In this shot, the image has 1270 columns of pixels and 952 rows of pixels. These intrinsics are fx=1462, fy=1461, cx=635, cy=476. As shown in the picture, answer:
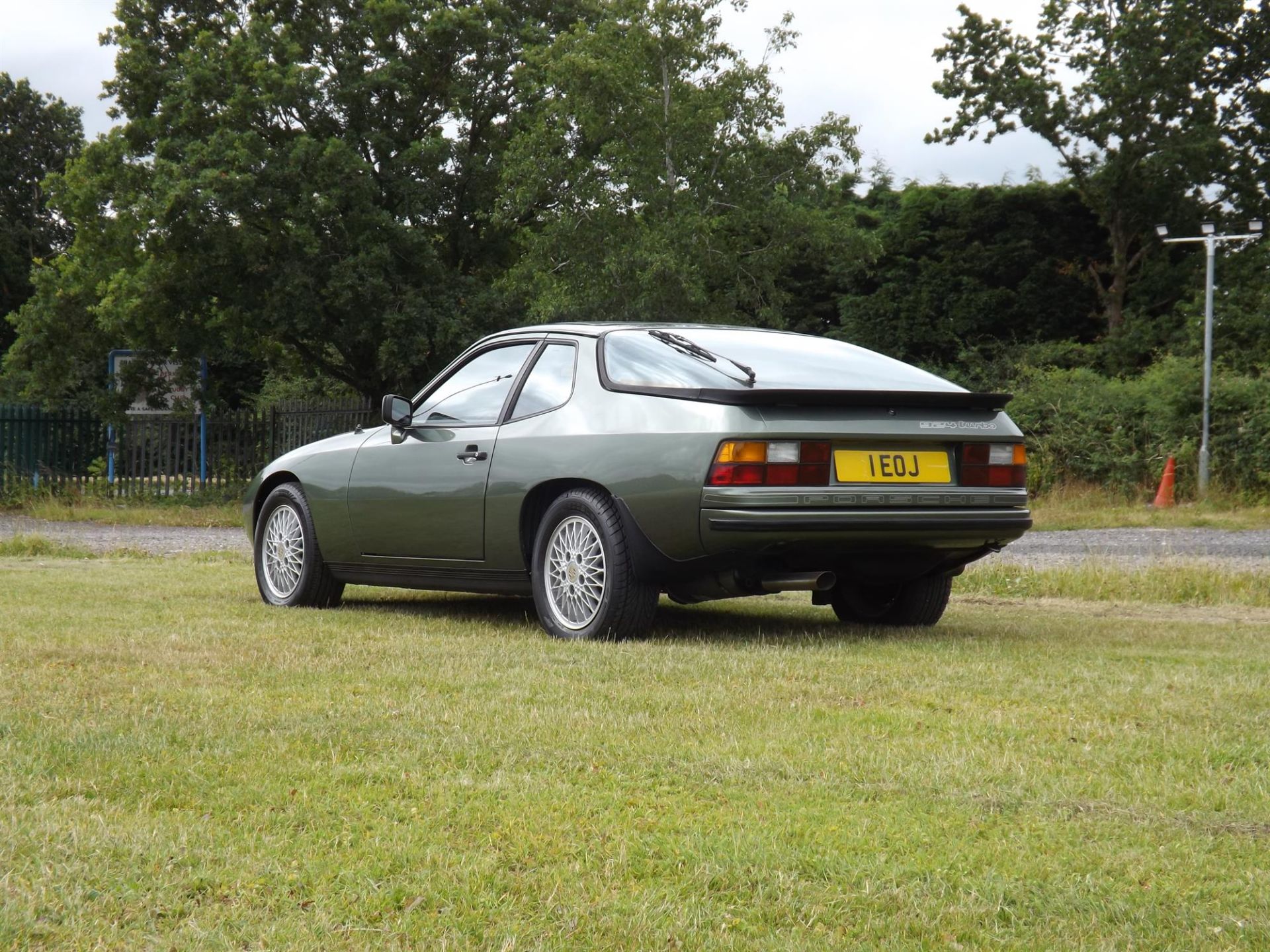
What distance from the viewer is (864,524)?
6.55 m

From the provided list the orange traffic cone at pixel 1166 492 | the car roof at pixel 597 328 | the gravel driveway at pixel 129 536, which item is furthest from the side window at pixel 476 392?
the orange traffic cone at pixel 1166 492

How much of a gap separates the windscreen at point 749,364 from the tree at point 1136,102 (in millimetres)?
28216

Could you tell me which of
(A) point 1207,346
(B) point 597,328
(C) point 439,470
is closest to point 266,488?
(C) point 439,470

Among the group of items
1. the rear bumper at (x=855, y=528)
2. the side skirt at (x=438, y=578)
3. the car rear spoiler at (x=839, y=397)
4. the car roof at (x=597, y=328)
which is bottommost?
the side skirt at (x=438, y=578)

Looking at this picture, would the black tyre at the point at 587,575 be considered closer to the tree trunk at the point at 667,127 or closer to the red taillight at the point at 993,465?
the red taillight at the point at 993,465

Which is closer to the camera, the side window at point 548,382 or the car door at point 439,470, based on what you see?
the side window at point 548,382

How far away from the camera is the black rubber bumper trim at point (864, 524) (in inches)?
252

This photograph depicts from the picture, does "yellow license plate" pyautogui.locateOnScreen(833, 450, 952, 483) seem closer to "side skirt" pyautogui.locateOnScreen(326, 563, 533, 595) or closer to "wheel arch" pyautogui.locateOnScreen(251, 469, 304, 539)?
"side skirt" pyautogui.locateOnScreen(326, 563, 533, 595)

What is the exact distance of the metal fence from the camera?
27047 millimetres

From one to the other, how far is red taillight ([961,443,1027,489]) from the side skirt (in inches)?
88.6

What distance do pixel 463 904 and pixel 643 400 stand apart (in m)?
4.28

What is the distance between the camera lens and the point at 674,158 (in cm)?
2794

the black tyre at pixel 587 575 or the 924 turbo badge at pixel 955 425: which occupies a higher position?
the 924 turbo badge at pixel 955 425

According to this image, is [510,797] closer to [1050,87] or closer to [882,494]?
[882,494]
